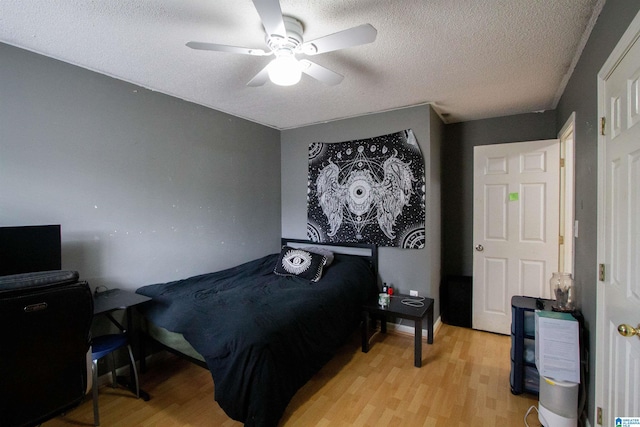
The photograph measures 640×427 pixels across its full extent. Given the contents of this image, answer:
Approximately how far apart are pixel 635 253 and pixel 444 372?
173 cm

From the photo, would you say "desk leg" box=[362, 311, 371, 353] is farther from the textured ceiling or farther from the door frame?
the textured ceiling

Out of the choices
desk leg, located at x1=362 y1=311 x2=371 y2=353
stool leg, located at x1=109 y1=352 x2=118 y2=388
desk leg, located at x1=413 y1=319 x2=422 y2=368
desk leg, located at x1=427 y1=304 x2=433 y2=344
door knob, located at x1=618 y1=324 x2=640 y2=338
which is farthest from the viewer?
desk leg, located at x1=427 y1=304 x2=433 y2=344

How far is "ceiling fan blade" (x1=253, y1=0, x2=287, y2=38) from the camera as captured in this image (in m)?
1.26

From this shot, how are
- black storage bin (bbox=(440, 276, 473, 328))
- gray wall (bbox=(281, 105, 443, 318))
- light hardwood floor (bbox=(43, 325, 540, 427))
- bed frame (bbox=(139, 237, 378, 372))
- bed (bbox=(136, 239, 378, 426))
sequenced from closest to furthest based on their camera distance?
bed (bbox=(136, 239, 378, 426)) < light hardwood floor (bbox=(43, 325, 540, 427)) < bed frame (bbox=(139, 237, 378, 372)) < gray wall (bbox=(281, 105, 443, 318)) < black storage bin (bbox=(440, 276, 473, 328))

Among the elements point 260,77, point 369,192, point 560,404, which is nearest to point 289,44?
point 260,77

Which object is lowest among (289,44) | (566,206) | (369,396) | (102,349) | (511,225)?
(369,396)

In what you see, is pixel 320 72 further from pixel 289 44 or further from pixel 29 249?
pixel 29 249

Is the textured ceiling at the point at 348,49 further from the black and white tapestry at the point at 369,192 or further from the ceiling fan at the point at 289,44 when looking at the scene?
the black and white tapestry at the point at 369,192

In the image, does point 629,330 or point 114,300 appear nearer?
point 629,330

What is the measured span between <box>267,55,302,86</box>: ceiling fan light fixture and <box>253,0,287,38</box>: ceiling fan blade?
5.6 inches

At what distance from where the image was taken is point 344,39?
149cm

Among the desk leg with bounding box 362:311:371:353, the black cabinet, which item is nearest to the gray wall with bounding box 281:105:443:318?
the desk leg with bounding box 362:311:371:353

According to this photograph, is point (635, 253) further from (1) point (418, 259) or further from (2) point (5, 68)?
(2) point (5, 68)

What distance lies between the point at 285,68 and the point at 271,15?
0.34m
